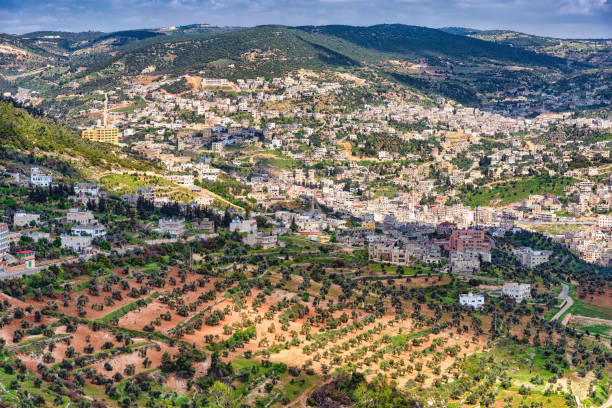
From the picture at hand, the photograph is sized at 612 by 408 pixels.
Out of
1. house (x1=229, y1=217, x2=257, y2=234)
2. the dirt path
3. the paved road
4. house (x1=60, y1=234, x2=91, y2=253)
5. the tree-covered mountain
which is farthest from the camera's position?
the tree-covered mountain

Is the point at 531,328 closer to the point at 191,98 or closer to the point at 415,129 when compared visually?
the point at 415,129

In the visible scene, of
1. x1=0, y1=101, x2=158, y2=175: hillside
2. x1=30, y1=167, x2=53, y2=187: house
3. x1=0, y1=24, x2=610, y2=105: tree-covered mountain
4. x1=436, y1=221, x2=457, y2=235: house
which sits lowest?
x1=436, y1=221, x2=457, y2=235: house

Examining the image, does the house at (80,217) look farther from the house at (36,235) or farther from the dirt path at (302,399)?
the dirt path at (302,399)

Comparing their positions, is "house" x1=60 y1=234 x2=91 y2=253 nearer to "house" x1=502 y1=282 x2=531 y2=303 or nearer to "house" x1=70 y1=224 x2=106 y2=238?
"house" x1=70 y1=224 x2=106 y2=238

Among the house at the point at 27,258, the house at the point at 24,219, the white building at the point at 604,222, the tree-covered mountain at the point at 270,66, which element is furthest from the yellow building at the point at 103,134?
the house at the point at 27,258

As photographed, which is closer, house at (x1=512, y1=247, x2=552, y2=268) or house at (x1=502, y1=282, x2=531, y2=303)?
house at (x1=502, y1=282, x2=531, y2=303)

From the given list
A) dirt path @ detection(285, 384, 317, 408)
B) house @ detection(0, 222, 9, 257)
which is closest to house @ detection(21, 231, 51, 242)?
house @ detection(0, 222, 9, 257)

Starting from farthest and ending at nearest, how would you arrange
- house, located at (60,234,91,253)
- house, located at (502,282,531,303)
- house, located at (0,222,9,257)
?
house, located at (502,282,531,303)
house, located at (60,234,91,253)
house, located at (0,222,9,257)
